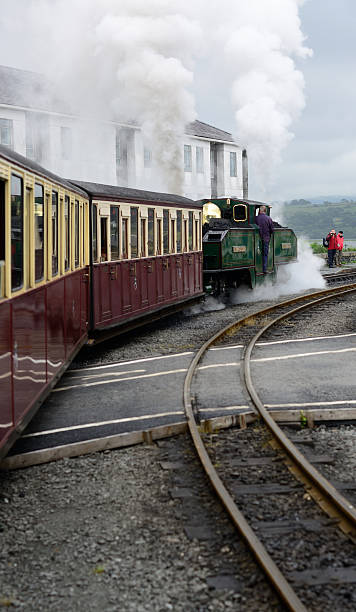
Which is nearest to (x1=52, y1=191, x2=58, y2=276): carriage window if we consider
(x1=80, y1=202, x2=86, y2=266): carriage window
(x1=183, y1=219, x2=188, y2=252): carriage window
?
(x1=80, y1=202, x2=86, y2=266): carriage window

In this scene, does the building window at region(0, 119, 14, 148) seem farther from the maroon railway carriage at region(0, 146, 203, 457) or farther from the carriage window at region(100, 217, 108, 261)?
the carriage window at region(100, 217, 108, 261)

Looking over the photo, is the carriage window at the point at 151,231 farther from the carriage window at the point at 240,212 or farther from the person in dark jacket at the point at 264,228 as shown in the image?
the person in dark jacket at the point at 264,228

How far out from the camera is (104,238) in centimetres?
1186

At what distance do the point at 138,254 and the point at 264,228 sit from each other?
373 inches

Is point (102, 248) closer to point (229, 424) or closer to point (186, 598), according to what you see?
point (229, 424)

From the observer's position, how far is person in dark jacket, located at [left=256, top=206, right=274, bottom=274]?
2219 centimetres

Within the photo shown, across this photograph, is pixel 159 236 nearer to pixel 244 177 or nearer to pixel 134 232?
pixel 134 232

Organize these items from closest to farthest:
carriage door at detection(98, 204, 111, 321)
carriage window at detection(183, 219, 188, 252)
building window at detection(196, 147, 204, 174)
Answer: carriage door at detection(98, 204, 111, 321), carriage window at detection(183, 219, 188, 252), building window at detection(196, 147, 204, 174)

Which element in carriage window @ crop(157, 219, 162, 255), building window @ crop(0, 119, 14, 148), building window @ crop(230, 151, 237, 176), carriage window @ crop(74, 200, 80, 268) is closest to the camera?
carriage window @ crop(74, 200, 80, 268)

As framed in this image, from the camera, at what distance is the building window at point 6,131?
1416 inches

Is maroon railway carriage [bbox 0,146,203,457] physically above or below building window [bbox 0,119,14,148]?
below

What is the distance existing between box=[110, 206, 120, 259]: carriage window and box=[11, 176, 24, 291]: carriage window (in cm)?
597

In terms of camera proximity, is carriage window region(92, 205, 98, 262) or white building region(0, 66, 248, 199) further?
white building region(0, 66, 248, 199)

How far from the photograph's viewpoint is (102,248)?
38.6ft
